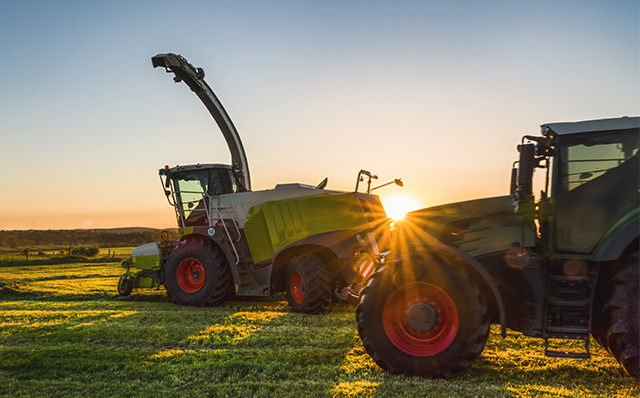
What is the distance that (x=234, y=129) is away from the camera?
11.2 metres

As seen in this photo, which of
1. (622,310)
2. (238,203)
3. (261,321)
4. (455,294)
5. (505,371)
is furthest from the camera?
(238,203)

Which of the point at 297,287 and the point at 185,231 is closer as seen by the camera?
the point at 297,287

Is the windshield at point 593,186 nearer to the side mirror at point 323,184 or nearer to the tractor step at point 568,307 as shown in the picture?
the tractor step at point 568,307

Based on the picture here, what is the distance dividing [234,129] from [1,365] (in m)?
7.50

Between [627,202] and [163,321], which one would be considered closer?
[627,202]

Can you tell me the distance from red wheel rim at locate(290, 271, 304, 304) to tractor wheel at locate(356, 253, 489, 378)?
11.8 feet

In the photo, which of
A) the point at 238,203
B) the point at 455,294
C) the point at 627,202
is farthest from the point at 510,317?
the point at 238,203

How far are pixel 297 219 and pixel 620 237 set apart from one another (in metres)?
5.07

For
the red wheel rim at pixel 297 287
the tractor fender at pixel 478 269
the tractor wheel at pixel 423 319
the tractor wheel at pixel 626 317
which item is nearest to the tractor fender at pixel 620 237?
the tractor wheel at pixel 626 317

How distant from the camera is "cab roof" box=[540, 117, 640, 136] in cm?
394

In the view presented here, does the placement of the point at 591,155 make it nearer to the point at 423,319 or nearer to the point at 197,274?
the point at 423,319

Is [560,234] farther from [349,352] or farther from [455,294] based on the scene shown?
[349,352]

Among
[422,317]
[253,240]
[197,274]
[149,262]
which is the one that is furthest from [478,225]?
[149,262]

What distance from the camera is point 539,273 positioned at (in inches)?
157
